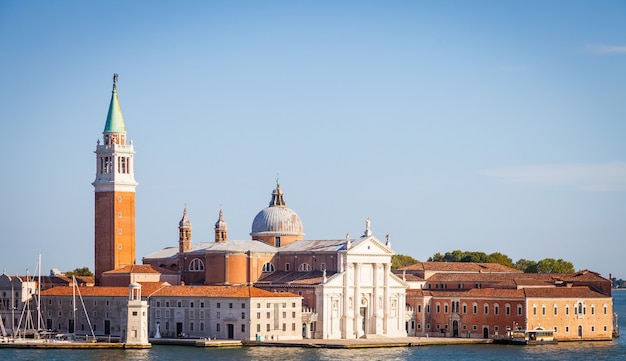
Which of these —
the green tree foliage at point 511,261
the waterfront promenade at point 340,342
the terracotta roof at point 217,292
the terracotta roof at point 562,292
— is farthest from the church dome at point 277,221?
the green tree foliage at point 511,261

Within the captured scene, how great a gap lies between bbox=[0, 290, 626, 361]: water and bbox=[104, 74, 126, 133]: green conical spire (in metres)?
16.7

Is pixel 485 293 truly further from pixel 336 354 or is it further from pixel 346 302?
pixel 336 354

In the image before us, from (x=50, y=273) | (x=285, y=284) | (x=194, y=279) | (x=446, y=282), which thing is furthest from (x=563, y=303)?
(x=50, y=273)

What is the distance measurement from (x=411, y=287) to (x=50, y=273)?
24.5m

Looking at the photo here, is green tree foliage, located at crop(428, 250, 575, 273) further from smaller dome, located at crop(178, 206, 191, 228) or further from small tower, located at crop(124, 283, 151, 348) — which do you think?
small tower, located at crop(124, 283, 151, 348)

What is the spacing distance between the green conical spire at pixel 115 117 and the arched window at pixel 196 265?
858 cm

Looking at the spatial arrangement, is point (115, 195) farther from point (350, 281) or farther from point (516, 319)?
point (516, 319)

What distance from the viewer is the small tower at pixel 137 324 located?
7362cm

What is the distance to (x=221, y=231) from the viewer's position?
89938mm

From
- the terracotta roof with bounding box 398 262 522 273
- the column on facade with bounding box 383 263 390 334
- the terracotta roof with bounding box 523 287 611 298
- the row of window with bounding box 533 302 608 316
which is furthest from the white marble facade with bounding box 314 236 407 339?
the terracotta roof with bounding box 398 262 522 273

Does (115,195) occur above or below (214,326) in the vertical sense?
above

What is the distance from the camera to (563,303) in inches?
3191

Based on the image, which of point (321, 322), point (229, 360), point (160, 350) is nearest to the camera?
point (229, 360)

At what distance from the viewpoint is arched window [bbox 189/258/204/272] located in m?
86.6
